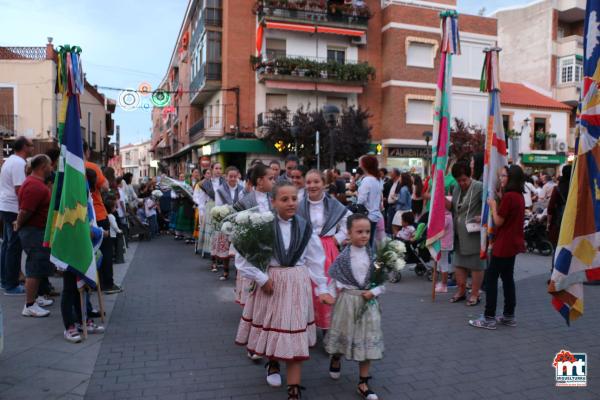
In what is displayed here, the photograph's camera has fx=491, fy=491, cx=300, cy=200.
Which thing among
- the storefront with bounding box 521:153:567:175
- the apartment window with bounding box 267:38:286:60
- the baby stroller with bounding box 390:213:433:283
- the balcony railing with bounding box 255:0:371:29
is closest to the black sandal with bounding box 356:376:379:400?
the baby stroller with bounding box 390:213:433:283

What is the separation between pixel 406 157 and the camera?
28812 millimetres

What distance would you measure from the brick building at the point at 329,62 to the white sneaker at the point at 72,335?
850 inches

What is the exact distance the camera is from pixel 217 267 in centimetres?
964

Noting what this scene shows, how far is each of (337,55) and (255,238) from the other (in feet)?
84.4

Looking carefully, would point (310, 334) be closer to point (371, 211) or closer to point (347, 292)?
point (347, 292)

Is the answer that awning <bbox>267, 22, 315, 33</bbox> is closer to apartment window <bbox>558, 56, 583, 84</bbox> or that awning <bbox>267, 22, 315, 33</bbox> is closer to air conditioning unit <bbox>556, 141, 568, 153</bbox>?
air conditioning unit <bbox>556, 141, 568, 153</bbox>

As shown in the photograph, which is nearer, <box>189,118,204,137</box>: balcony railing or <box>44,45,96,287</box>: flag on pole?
<box>44,45,96,287</box>: flag on pole

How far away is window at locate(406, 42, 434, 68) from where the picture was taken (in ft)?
Result: 93.0

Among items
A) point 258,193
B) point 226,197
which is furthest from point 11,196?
point 258,193

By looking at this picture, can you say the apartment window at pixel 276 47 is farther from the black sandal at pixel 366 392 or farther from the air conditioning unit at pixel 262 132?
the black sandal at pixel 366 392

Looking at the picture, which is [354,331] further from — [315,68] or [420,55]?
[420,55]

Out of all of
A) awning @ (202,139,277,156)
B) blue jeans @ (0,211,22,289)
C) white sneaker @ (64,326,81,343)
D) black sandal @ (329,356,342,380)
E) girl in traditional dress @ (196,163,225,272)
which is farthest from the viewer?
awning @ (202,139,277,156)

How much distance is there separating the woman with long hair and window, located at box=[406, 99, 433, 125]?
2344cm

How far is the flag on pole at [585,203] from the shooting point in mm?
3658
